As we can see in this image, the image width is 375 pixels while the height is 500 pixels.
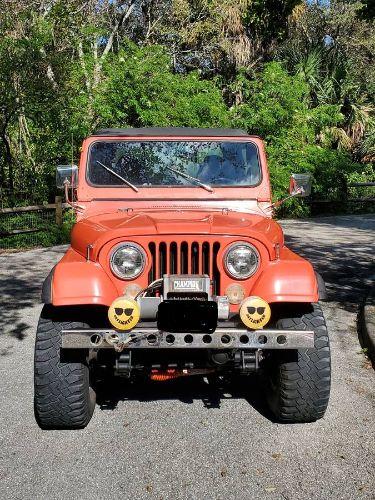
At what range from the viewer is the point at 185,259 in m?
3.77

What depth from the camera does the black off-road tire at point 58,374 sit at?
3736mm

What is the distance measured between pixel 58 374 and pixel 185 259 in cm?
104

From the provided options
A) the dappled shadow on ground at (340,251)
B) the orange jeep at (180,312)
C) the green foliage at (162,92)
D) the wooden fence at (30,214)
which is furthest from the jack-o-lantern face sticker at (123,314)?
the wooden fence at (30,214)

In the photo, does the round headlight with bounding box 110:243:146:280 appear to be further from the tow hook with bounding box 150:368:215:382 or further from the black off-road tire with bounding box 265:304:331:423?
the black off-road tire with bounding box 265:304:331:423

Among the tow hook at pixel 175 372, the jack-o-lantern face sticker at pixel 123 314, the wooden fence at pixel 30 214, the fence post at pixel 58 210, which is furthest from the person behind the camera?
the fence post at pixel 58 210

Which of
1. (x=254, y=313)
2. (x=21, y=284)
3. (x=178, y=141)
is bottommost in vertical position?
(x=21, y=284)

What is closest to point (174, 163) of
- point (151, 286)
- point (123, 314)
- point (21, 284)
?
point (151, 286)

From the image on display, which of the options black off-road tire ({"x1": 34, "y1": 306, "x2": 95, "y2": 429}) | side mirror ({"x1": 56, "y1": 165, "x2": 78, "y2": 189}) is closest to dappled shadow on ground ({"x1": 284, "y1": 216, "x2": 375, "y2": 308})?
side mirror ({"x1": 56, "y1": 165, "x2": 78, "y2": 189})

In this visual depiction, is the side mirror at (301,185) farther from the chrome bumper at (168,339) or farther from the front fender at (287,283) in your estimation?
the chrome bumper at (168,339)

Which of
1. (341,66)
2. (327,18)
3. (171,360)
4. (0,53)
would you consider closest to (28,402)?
(171,360)

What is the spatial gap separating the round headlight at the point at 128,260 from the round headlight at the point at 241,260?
1.69 feet

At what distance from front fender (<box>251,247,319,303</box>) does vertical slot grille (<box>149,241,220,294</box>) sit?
292mm

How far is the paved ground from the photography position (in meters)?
3.19

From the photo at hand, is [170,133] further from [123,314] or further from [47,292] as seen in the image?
[123,314]
